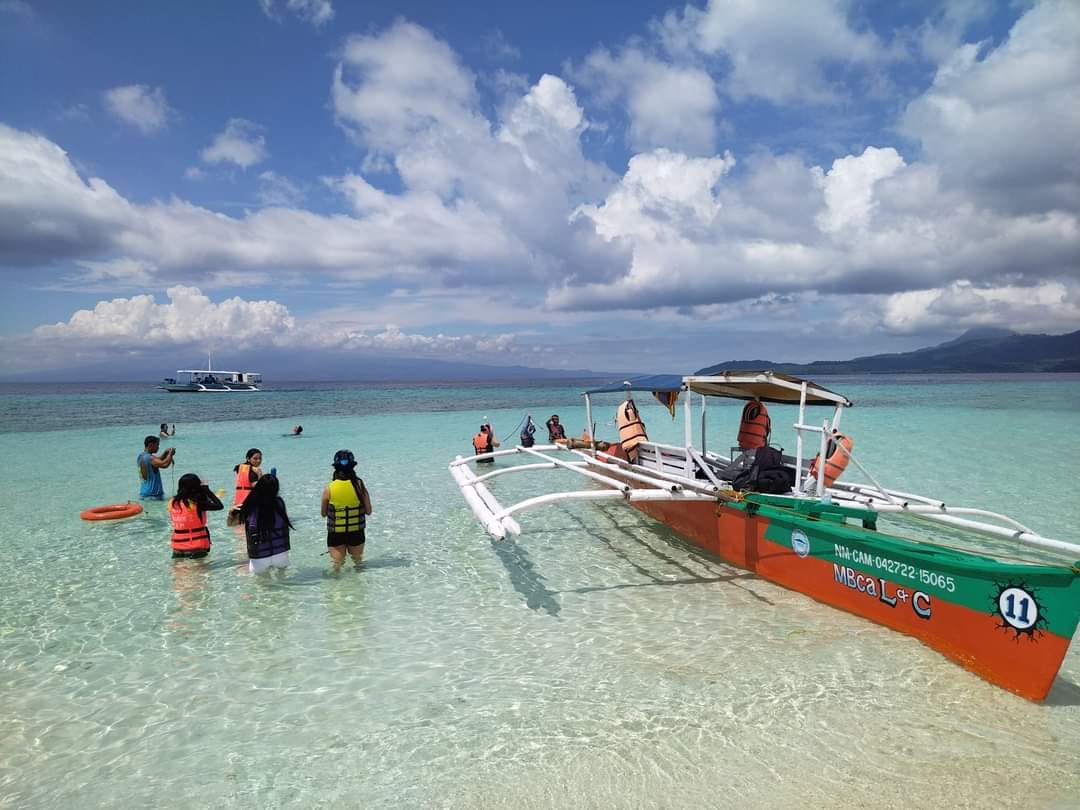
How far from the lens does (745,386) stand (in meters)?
9.55

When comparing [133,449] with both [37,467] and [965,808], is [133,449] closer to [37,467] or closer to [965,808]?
[37,467]

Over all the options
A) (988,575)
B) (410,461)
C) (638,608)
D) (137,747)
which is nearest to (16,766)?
(137,747)

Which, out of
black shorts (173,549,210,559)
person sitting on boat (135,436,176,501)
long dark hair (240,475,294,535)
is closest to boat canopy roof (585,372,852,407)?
long dark hair (240,475,294,535)

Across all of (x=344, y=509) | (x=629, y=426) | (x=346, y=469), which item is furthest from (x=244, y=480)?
(x=629, y=426)

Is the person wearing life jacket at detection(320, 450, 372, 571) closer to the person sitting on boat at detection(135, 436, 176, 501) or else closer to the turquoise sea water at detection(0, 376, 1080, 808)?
the turquoise sea water at detection(0, 376, 1080, 808)

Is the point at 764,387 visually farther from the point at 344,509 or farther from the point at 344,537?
the point at 344,537

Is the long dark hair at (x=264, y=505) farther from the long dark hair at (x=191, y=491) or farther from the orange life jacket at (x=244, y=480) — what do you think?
the orange life jacket at (x=244, y=480)

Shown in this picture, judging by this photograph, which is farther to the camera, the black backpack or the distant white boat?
the distant white boat

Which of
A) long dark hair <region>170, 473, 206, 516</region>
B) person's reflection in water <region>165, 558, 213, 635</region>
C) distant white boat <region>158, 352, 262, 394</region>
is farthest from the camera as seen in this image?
distant white boat <region>158, 352, 262, 394</region>

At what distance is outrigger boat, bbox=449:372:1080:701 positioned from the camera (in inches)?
195

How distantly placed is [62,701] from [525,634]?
4.36 m

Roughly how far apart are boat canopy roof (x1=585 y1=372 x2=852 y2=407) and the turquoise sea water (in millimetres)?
2701

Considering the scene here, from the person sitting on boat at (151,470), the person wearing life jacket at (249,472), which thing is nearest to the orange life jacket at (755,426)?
the person wearing life jacket at (249,472)

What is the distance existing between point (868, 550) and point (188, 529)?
9052 millimetres
